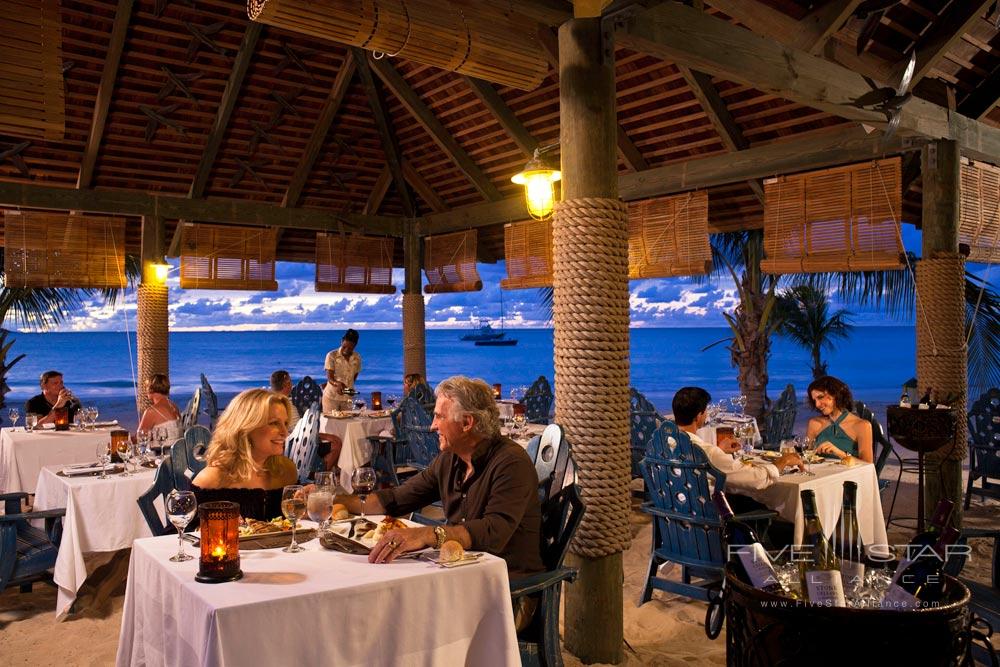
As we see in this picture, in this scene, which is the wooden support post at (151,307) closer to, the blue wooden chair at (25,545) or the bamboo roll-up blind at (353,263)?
the bamboo roll-up blind at (353,263)

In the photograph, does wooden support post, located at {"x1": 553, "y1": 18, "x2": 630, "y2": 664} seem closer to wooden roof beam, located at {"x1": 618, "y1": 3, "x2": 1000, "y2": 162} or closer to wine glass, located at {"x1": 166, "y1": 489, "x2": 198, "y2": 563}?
wooden roof beam, located at {"x1": 618, "y1": 3, "x2": 1000, "y2": 162}

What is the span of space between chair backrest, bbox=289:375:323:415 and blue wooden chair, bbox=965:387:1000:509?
6.87 m

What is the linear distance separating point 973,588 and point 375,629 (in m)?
2.38

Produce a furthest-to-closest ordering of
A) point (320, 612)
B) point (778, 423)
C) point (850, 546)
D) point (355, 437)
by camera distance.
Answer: point (355, 437), point (778, 423), point (850, 546), point (320, 612)

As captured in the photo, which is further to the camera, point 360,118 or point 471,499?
point 360,118

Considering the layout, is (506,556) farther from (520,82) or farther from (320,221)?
(320,221)

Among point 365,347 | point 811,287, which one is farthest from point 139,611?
point 365,347

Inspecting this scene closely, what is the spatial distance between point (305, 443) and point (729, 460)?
257 centimetres

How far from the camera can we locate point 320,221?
10922mm

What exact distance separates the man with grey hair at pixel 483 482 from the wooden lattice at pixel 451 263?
763cm

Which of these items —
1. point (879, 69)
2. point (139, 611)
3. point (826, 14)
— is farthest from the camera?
point (879, 69)

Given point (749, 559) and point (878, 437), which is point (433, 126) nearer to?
point (878, 437)

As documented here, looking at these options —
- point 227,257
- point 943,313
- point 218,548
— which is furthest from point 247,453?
point 227,257

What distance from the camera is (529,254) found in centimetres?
998
